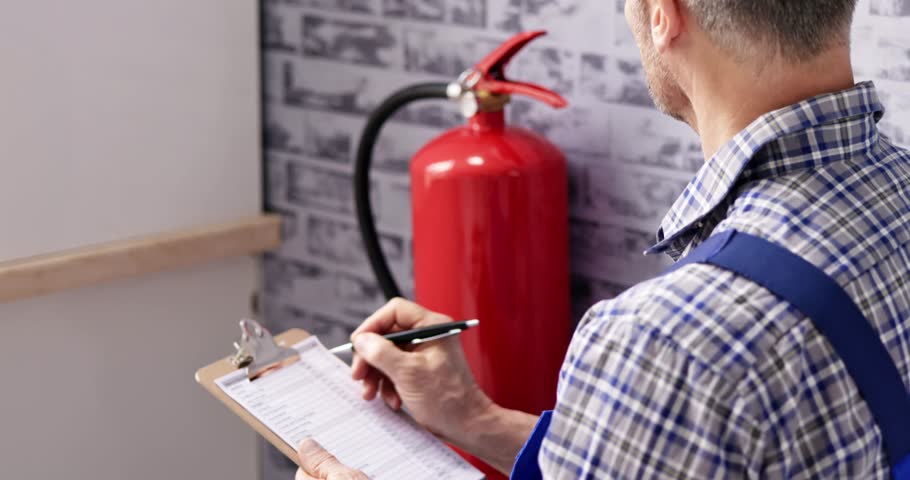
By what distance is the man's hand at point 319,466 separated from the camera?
1271mm

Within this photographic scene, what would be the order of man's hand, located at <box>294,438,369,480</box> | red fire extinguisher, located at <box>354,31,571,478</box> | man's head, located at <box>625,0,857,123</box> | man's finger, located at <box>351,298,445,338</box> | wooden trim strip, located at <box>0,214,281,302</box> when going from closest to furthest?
man's head, located at <box>625,0,857,123</box> < man's hand, located at <box>294,438,369,480</box> < man's finger, located at <box>351,298,445,338</box> < red fire extinguisher, located at <box>354,31,571,478</box> < wooden trim strip, located at <box>0,214,281,302</box>

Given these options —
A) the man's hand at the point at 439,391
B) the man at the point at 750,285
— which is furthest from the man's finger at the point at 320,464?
the man at the point at 750,285

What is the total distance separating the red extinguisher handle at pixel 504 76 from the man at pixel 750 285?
1.60 ft

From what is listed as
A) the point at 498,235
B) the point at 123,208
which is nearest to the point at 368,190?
the point at 498,235

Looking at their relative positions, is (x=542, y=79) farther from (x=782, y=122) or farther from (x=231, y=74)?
(x=782, y=122)

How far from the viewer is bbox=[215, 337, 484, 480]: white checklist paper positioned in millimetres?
1344

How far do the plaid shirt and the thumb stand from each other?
1.60 feet

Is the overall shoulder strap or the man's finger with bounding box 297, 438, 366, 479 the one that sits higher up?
the overall shoulder strap

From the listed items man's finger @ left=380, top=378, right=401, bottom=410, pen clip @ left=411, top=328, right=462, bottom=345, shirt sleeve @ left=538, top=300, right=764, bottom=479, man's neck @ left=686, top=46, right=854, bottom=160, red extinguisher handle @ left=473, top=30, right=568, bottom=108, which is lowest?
man's finger @ left=380, top=378, right=401, bottom=410

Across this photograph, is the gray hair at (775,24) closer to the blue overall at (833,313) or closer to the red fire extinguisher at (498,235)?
the blue overall at (833,313)

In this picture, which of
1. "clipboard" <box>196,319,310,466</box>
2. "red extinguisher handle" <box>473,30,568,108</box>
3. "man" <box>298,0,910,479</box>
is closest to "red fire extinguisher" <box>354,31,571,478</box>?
"red extinguisher handle" <box>473,30,568,108</box>

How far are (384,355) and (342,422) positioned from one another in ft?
0.31

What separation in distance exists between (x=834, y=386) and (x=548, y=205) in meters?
0.78

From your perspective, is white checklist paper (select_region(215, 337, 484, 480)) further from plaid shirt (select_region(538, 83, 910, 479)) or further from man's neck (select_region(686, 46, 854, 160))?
man's neck (select_region(686, 46, 854, 160))
